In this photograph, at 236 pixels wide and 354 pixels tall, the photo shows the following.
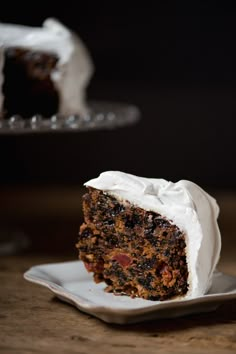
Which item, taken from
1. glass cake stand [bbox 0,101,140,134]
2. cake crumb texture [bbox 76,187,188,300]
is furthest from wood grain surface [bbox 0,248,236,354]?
glass cake stand [bbox 0,101,140,134]

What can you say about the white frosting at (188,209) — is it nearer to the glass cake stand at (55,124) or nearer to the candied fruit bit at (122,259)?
the candied fruit bit at (122,259)

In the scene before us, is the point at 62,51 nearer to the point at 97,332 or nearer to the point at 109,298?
the point at 109,298

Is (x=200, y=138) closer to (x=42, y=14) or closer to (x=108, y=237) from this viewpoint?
(x=42, y=14)

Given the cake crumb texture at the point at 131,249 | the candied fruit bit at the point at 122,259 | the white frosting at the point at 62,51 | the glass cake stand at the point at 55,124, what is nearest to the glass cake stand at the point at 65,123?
the glass cake stand at the point at 55,124

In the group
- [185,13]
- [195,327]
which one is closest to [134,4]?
[185,13]

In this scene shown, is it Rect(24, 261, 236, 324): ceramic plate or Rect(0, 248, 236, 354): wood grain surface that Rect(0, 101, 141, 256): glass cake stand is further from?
Rect(0, 248, 236, 354): wood grain surface
